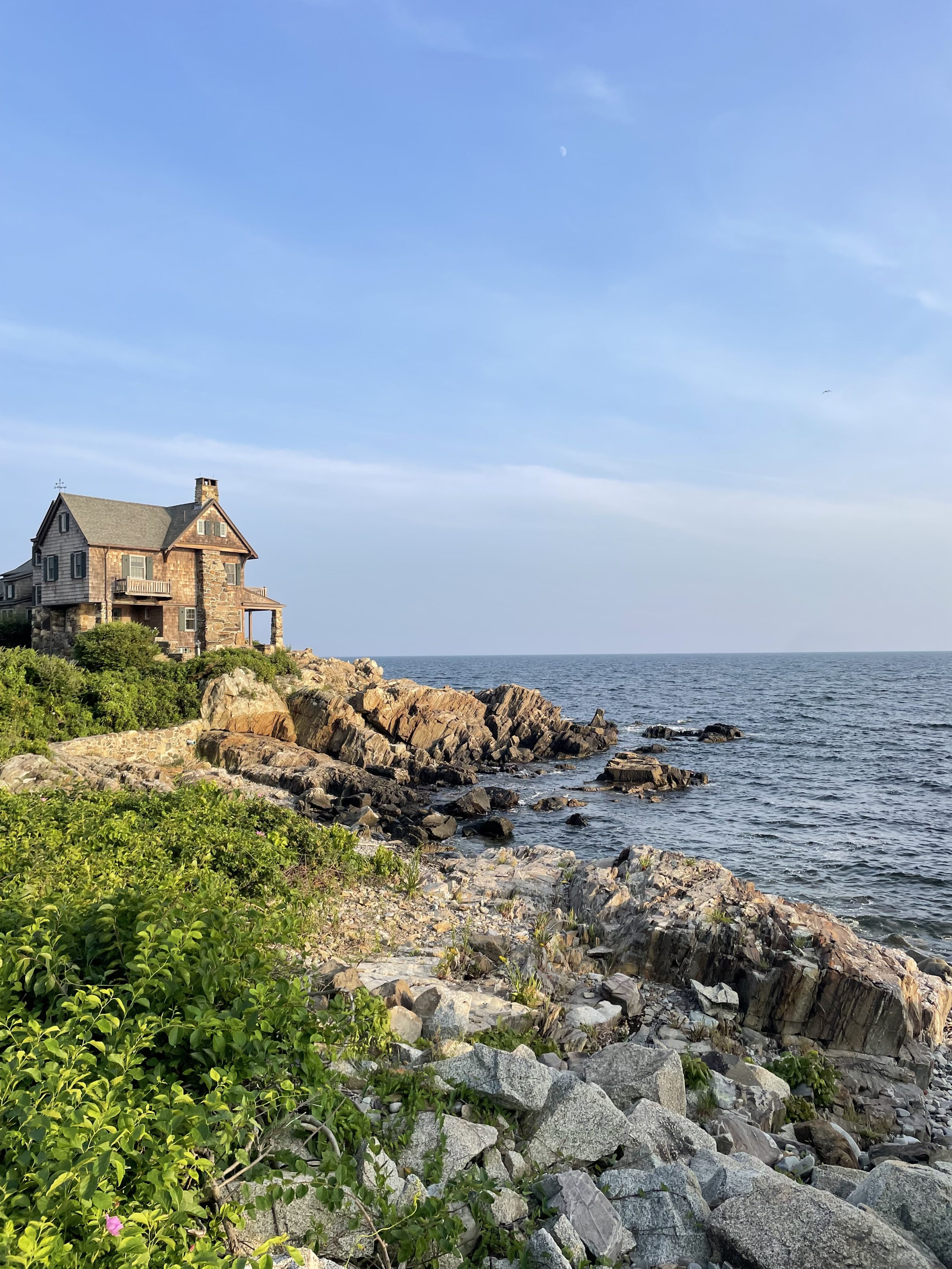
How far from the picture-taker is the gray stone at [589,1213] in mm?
5125

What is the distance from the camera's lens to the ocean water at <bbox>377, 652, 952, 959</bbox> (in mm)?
20500

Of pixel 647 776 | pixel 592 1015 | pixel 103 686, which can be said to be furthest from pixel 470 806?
pixel 592 1015

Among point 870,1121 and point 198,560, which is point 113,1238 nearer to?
point 870,1121

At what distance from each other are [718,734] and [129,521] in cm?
4046

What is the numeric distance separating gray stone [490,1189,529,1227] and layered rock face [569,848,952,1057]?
7782 millimetres

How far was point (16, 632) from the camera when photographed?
44.1 metres

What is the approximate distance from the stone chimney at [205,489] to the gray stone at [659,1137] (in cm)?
4216

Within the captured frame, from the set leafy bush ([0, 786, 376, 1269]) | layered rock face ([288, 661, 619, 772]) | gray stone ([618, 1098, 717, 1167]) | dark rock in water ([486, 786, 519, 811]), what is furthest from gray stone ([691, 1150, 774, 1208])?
layered rock face ([288, 661, 619, 772])

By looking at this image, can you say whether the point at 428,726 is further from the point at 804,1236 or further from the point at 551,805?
the point at 804,1236

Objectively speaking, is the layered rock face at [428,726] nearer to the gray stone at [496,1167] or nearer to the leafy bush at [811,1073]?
the leafy bush at [811,1073]

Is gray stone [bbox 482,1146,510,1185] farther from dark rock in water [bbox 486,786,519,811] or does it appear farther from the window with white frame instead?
the window with white frame

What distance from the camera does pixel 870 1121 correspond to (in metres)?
9.49

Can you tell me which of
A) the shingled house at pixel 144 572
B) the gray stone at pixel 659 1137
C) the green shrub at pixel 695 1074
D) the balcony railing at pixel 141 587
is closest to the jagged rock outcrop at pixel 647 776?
the shingled house at pixel 144 572

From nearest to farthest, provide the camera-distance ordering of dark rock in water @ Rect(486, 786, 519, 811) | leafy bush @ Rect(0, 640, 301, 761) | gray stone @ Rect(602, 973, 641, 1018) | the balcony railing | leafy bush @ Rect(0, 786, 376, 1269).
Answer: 1. leafy bush @ Rect(0, 786, 376, 1269)
2. gray stone @ Rect(602, 973, 641, 1018)
3. leafy bush @ Rect(0, 640, 301, 761)
4. dark rock in water @ Rect(486, 786, 519, 811)
5. the balcony railing
